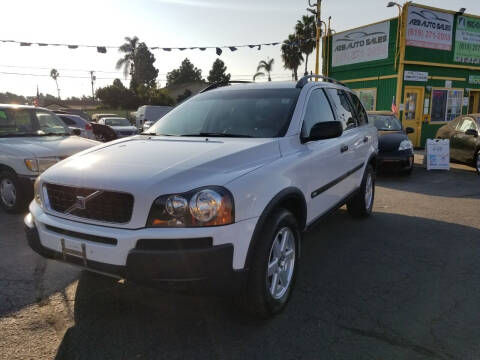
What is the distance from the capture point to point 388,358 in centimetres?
237

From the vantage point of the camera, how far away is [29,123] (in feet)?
21.1

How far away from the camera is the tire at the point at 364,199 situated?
520cm

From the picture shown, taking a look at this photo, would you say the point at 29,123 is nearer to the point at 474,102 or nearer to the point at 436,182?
the point at 436,182

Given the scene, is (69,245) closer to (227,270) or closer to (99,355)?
(99,355)

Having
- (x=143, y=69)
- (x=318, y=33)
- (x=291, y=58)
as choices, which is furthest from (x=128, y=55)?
(x=318, y=33)

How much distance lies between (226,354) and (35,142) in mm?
4876

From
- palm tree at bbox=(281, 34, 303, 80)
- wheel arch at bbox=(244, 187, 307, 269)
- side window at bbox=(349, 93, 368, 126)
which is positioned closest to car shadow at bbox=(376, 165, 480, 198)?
side window at bbox=(349, 93, 368, 126)

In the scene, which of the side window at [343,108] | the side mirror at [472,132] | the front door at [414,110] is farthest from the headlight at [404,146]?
the front door at [414,110]

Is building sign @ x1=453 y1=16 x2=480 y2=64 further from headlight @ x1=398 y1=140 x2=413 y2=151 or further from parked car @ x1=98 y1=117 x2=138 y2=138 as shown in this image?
parked car @ x1=98 y1=117 x2=138 y2=138

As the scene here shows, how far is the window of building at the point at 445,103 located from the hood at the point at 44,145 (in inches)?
583

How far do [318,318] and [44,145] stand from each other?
4765 millimetres

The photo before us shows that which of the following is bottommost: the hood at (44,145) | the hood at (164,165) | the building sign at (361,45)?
the hood at (44,145)

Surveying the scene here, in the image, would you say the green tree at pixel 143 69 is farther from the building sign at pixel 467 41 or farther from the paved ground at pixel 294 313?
the paved ground at pixel 294 313

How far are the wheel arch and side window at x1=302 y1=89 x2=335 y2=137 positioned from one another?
2.12ft
